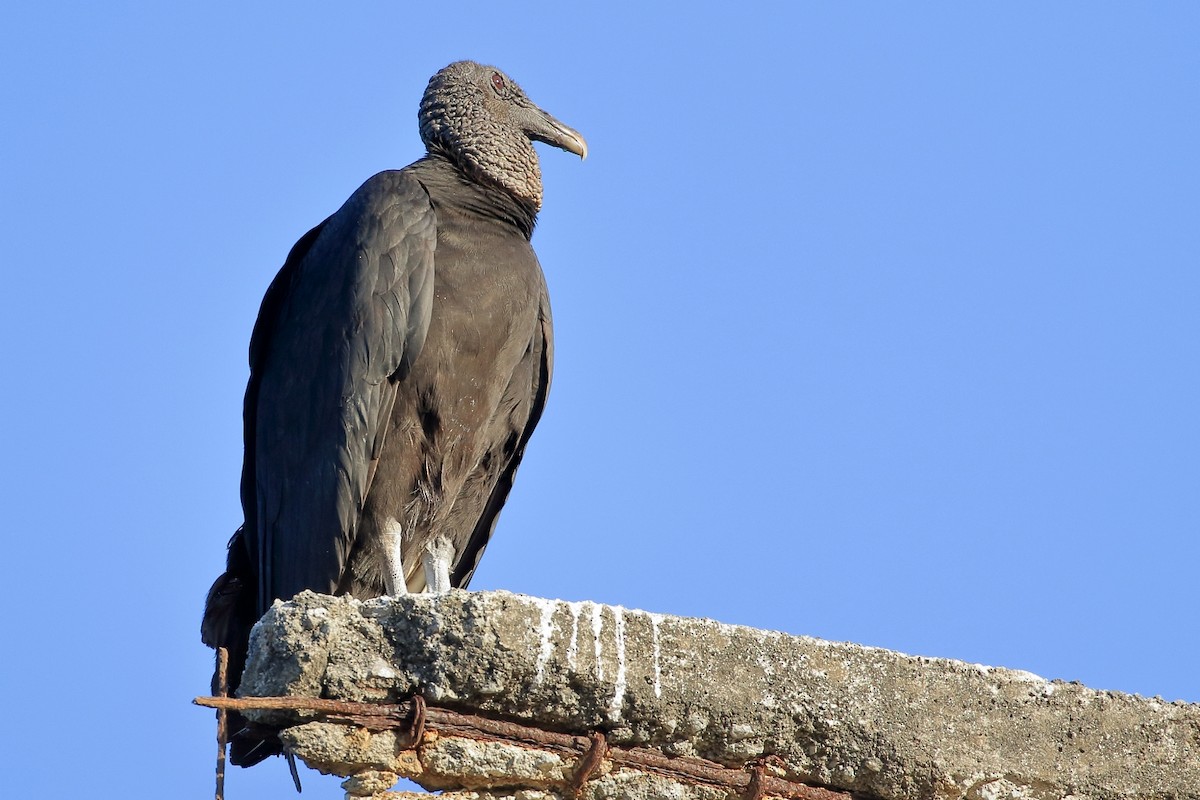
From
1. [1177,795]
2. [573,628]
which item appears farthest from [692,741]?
[1177,795]

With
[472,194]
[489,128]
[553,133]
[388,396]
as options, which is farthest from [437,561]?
[553,133]

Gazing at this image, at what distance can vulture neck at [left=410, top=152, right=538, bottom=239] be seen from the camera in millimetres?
5215

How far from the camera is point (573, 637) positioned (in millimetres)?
2885

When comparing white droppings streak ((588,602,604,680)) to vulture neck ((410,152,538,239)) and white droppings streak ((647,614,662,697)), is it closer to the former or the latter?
white droppings streak ((647,614,662,697))

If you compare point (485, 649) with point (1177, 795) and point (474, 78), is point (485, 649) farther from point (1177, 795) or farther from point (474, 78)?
point (474, 78)

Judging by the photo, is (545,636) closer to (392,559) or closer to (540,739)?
(540,739)

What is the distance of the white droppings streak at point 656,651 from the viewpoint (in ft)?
9.50

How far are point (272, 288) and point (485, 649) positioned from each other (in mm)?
2656

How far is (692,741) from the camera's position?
9.70ft

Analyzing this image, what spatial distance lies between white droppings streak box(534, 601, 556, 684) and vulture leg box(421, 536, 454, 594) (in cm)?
224

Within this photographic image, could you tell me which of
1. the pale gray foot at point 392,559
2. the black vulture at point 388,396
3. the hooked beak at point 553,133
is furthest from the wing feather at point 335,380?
the hooked beak at point 553,133

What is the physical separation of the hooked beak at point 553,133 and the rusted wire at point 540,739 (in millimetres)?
3496

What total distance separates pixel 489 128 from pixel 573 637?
318cm

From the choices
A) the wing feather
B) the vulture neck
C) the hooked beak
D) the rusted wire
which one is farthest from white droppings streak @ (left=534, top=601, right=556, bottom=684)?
the hooked beak
